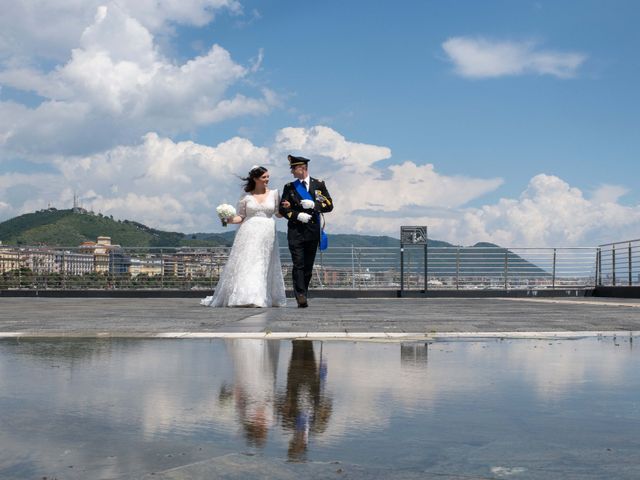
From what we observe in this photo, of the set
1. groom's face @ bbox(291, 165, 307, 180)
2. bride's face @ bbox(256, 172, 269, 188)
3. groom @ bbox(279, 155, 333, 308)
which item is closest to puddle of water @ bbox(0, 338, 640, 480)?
groom @ bbox(279, 155, 333, 308)

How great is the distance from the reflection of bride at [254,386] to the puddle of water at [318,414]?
0.01m

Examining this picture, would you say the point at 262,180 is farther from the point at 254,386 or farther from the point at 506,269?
the point at 506,269

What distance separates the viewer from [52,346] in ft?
19.7

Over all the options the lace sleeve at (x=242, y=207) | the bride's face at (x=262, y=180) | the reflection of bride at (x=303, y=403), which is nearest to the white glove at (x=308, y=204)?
the bride's face at (x=262, y=180)

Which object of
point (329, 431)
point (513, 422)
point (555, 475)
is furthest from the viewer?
point (513, 422)

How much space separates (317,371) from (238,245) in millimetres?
8011

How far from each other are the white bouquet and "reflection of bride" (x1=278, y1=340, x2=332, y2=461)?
711 centimetres

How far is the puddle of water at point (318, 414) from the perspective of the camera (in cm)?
250

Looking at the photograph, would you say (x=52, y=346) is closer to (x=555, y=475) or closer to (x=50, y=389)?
(x=50, y=389)

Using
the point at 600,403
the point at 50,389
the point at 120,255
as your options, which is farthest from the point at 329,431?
the point at 120,255

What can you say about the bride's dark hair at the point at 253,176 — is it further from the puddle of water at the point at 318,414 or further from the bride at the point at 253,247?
the puddle of water at the point at 318,414

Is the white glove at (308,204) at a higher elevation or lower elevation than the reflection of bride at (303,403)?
higher

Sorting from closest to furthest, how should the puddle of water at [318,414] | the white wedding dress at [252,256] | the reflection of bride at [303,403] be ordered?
the puddle of water at [318,414] → the reflection of bride at [303,403] → the white wedding dress at [252,256]

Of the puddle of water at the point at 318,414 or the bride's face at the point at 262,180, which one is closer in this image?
the puddle of water at the point at 318,414
